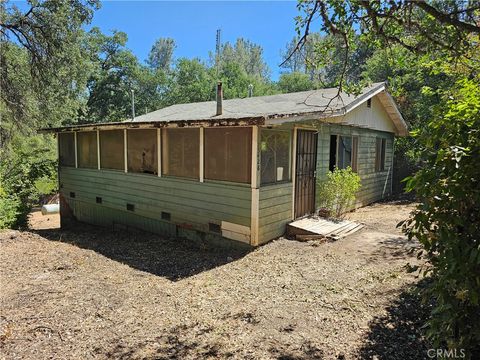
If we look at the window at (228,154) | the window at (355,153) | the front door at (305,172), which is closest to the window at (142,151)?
the window at (228,154)

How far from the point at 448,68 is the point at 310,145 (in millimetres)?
2910

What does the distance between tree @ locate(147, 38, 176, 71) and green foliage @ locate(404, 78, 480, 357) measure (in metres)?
58.0

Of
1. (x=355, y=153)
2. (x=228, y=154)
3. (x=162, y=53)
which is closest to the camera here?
(x=228, y=154)

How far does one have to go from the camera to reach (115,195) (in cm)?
905

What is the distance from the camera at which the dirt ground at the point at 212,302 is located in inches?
123

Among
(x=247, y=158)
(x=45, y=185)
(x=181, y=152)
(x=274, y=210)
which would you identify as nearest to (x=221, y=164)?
(x=247, y=158)

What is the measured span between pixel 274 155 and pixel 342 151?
3.30 meters

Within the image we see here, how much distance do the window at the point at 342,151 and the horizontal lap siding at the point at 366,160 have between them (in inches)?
6.2

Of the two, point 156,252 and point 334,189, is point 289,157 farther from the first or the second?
point 156,252

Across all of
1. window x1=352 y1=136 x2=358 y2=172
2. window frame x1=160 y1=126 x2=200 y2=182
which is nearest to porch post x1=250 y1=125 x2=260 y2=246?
window frame x1=160 y1=126 x2=200 y2=182

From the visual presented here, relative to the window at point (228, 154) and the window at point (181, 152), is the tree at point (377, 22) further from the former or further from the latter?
the window at point (181, 152)

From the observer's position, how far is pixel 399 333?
10.6 ft

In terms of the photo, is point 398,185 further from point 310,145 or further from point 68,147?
point 68,147

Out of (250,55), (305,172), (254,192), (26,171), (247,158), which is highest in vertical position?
(250,55)
